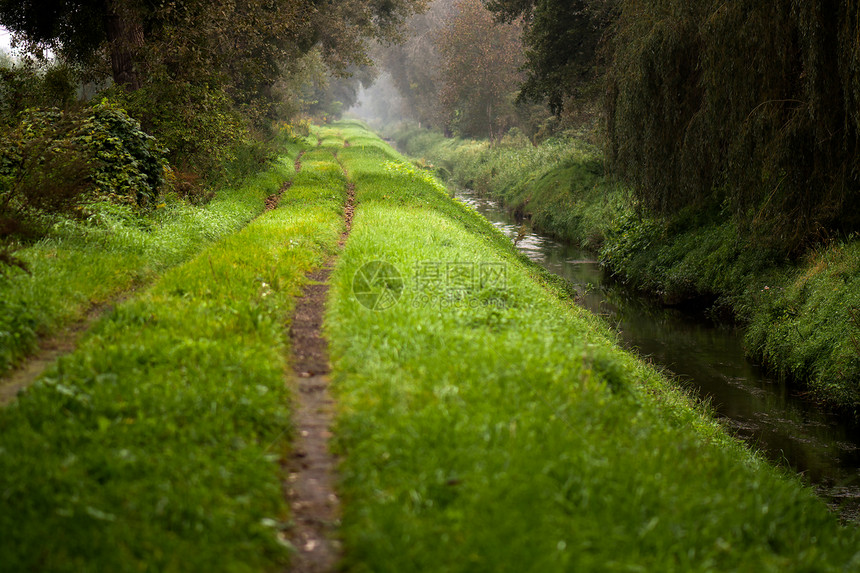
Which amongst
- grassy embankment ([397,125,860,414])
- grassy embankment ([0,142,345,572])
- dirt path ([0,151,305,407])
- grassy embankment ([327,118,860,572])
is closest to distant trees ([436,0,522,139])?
grassy embankment ([397,125,860,414])

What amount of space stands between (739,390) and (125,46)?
1488cm

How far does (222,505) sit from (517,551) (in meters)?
1.71

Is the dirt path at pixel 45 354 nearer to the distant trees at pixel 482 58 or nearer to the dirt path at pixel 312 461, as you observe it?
the dirt path at pixel 312 461

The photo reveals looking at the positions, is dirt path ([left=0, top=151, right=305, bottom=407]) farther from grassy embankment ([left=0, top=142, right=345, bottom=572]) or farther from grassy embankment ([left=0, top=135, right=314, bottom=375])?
grassy embankment ([left=0, top=142, right=345, bottom=572])

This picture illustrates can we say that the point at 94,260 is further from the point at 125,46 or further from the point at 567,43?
the point at 567,43

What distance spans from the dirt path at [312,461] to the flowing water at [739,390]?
18.3ft

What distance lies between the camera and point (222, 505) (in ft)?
11.9

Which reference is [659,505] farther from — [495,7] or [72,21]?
[495,7]

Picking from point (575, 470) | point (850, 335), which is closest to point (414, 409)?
point (575, 470)

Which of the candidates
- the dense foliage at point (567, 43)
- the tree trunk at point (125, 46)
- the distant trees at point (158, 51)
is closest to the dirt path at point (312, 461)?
the distant trees at point (158, 51)

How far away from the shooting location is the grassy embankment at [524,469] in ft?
11.5

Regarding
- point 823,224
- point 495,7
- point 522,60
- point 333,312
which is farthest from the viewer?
point 522,60

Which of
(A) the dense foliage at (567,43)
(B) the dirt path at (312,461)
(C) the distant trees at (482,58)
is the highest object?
(C) the distant trees at (482,58)

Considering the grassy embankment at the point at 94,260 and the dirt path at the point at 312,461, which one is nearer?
the dirt path at the point at 312,461
